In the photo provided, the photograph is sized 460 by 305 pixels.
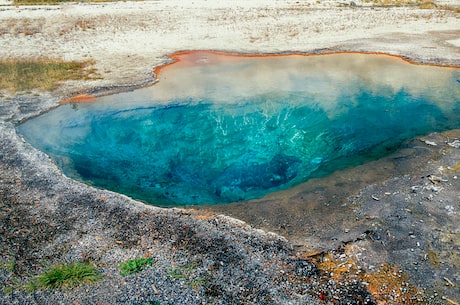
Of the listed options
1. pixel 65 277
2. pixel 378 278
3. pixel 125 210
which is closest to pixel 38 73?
pixel 125 210

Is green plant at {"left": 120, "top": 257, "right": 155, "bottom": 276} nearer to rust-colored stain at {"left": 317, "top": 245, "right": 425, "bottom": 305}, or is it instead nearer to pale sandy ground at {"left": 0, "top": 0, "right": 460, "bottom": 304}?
pale sandy ground at {"left": 0, "top": 0, "right": 460, "bottom": 304}

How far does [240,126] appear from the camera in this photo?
18.2 meters

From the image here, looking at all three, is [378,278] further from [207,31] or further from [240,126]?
[207,31]

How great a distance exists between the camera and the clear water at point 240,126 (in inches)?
578

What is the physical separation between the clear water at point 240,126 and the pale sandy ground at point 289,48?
4.27 feet

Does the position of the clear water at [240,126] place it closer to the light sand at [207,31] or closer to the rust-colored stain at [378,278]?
the light sand at [207,31]

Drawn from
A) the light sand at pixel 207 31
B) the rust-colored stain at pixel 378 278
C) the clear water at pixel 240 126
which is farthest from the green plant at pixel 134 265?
the light sand at pixel 207 31

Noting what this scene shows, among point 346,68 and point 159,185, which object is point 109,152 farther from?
point 346,68

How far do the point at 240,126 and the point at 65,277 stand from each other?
10.8 m

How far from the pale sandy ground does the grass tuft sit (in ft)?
3.02

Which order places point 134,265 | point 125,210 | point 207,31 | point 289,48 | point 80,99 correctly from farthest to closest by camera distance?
point 207,31 → point 289,48 → point 80,99 → point 125,210 → point 134,265

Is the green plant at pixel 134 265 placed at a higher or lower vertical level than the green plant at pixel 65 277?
lower

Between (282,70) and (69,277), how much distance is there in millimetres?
18657

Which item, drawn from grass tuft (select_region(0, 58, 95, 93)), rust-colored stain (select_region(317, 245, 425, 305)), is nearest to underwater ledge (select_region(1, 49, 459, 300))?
rust-colored stain (select_region(317, 245, 425, 305))
